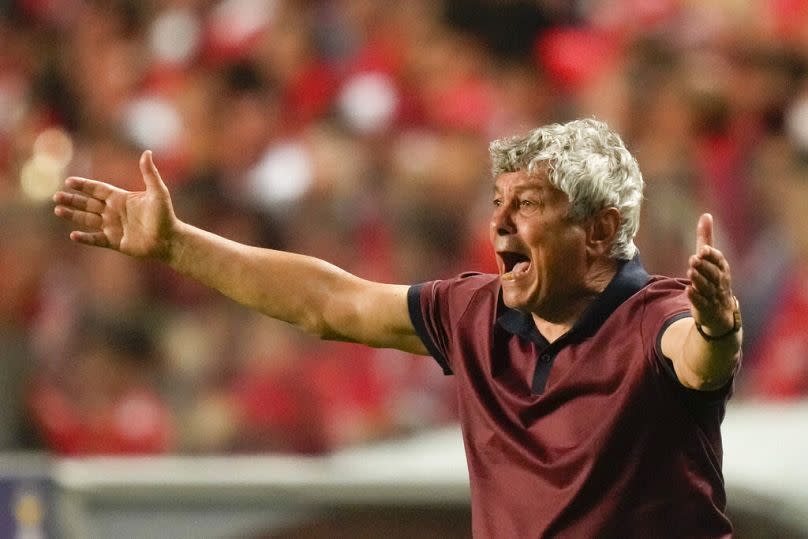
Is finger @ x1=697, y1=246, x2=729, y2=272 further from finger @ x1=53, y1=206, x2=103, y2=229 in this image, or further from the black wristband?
finger @ x1=53, y1=206, x2=103, y2=229

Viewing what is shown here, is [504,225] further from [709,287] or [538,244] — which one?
[709,287]

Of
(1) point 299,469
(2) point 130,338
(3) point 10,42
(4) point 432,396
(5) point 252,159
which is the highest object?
(3) point 10,42

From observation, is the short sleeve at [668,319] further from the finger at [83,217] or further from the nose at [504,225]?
the finger at [83,217]

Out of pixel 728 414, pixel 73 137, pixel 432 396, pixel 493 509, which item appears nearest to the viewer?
pixel 493 509

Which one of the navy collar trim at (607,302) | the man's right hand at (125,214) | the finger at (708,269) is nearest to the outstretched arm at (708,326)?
the finger at (708,269)

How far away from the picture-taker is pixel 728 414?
14.5ft

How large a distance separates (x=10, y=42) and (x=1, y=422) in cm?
260

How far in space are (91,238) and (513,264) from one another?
841mm

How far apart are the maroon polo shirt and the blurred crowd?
236 centimetres

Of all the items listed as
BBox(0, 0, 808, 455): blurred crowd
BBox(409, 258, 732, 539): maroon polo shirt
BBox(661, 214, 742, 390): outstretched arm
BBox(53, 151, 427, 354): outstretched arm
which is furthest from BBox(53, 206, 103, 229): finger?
BBox(0, 0, 808, 455): blurred crowd

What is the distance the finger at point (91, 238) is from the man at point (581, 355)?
0.19 m

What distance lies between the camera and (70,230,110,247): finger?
280 centimetres

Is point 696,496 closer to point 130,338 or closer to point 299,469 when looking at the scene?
point 299,469

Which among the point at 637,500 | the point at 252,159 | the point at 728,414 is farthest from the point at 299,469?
the point at 252,159
